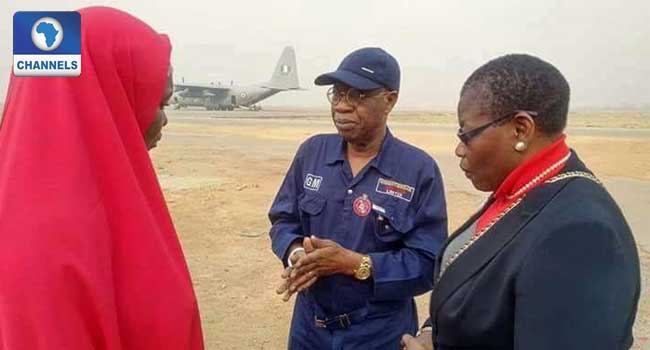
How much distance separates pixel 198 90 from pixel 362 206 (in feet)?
179

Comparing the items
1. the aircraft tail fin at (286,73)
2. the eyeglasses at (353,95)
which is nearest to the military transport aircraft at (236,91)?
the aircraft tail fin at (286,73)

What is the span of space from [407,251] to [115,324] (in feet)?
5.02

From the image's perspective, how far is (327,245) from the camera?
2441 millimetres

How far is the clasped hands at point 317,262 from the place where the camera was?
7.99 feet

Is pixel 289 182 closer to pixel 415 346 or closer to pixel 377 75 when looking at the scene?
pixel 377 75

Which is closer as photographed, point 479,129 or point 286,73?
point 479,129

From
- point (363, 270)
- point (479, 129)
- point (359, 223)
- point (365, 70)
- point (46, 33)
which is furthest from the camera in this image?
point (365, 70)

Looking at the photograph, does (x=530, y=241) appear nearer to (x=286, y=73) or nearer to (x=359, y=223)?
(x=359, y=223)

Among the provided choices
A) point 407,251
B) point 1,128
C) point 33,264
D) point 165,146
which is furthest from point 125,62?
point 165,146

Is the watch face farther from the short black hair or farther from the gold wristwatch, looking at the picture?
the short black hair

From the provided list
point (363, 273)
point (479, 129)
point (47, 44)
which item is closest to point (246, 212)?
Result: point (363, 273)

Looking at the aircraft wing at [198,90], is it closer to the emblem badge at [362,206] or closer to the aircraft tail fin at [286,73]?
the aircraft tail fin at [286,73]

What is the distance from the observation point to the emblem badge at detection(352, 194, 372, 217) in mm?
2617

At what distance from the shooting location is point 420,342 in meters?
2.18
